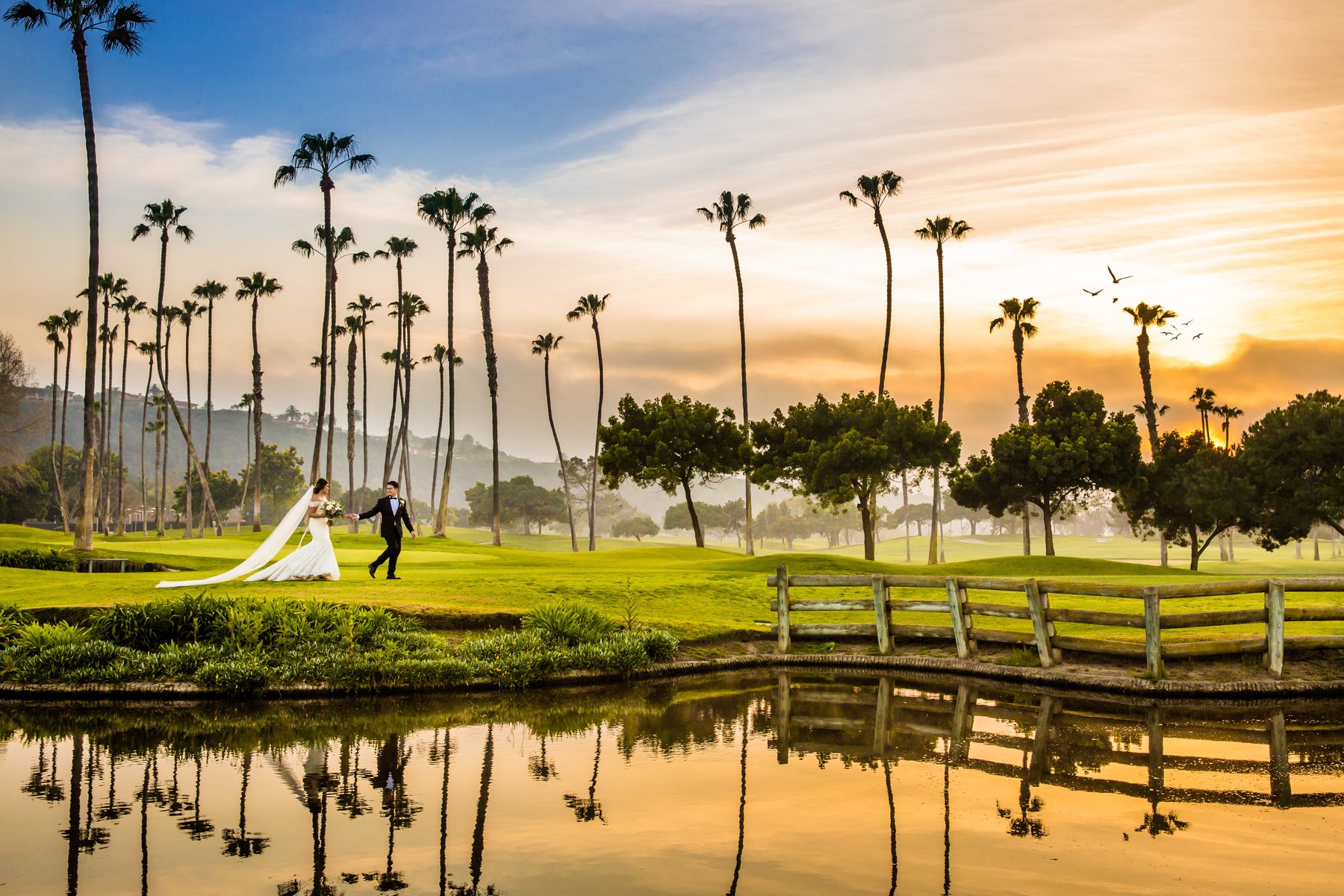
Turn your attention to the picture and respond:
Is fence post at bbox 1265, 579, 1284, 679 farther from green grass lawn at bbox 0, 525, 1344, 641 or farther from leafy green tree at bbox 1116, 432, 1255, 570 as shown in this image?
leafy green tree at bbox 1116, 432, 1255, 570

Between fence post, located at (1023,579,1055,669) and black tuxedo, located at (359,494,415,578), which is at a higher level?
black tuxedo, located at (359,494,415,578)

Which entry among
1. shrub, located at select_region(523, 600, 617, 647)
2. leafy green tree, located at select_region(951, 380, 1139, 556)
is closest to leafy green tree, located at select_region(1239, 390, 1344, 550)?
leafy green tree, located at select_region(951, 380, 1139, 556)

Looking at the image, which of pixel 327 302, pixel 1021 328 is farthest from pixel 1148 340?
pixel 327 302

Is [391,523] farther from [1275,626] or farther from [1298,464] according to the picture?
[1298,464]

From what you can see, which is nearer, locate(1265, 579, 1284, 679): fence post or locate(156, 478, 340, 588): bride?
locate(1265, 579, 1284, 679): fence post

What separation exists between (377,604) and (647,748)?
990 centimetres

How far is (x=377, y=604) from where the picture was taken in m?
21.7

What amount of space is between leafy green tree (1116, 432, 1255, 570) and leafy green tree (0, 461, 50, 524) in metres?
95.8

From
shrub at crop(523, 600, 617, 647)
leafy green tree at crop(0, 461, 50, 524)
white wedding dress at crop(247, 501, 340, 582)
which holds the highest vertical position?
leafy green tree at crop(0, 461, 50, 524)

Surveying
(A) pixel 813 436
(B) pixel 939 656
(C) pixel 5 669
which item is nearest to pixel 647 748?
(B) pixel 939 656

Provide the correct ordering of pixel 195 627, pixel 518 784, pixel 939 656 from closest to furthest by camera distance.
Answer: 1. pixel 518 784
2. pixel 195 627
3. pixel 939 656

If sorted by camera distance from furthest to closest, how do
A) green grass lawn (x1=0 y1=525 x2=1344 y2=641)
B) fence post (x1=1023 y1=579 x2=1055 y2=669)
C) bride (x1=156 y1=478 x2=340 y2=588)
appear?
bride (x1=156 y1=478 x2=340 y2=588), green grass lawn (x1=0 y1=525 x2=1344 y2=641), fence post (x1=1023 y1=579 x2=1055 y2=669)

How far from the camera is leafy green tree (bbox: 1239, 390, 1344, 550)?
62.7 m

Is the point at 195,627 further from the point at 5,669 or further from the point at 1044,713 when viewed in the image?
the point at 1044,713
